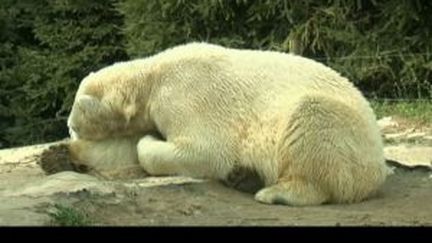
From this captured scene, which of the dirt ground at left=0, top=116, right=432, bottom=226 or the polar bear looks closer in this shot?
the dirt ground at left=0, top=116, right=432, bottom=226

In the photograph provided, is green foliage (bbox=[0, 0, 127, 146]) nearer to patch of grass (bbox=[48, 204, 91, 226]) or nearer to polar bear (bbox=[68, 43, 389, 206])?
polar bear (bbox=[68, 43, 389, 206])

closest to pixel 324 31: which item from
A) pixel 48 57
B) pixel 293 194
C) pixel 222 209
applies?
pixel 48 57

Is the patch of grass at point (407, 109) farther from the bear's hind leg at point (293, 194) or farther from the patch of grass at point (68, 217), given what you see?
the patch of grass at point (68, 217)

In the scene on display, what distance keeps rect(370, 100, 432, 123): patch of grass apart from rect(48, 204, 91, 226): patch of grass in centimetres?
561

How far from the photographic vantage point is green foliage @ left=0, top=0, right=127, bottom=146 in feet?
47.2

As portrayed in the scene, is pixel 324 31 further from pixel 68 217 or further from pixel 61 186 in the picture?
pixel 68 217

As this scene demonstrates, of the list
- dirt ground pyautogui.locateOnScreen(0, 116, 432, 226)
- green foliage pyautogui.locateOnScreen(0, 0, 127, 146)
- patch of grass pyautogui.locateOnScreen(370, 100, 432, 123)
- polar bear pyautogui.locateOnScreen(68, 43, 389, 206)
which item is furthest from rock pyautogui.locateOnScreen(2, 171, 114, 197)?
green foliage pyautogui.locateOnScreen(0, 0, 127, 146)

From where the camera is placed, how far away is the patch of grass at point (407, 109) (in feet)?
31.8

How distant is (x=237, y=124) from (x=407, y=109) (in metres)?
5.00

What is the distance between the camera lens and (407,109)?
33.6 feet

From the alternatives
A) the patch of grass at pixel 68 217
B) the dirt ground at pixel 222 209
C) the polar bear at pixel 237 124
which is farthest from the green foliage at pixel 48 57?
the patch of grass at pixel 68 217

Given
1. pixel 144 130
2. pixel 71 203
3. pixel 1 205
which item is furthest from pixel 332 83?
pixel 1 205

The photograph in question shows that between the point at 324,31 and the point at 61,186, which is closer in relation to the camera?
the point at 61,186
